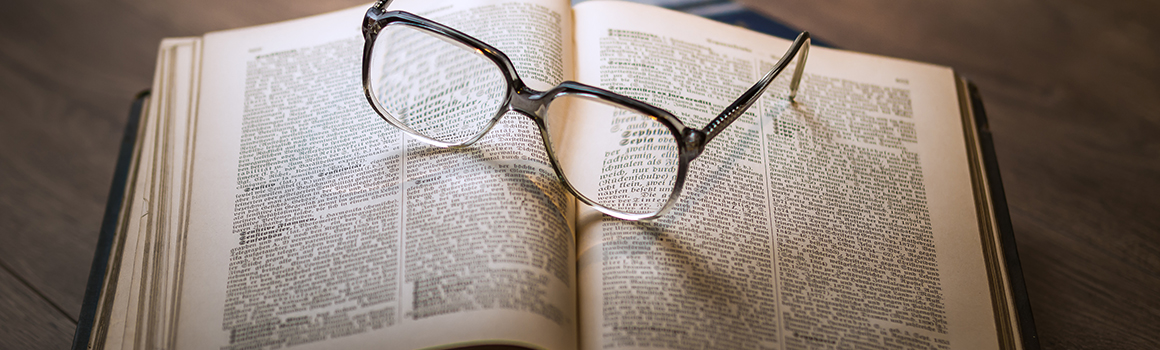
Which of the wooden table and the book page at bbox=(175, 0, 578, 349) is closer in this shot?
the book page at bbox=(175, 0, 578, 349)

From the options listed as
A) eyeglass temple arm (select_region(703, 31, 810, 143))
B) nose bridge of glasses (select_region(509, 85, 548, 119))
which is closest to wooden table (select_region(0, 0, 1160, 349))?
eyeglass temple arm (select_region(703, 31, 810, 143))

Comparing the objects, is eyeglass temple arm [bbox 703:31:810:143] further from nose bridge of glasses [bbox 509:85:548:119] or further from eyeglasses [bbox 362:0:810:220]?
nose bridge of glasses [bbox 509:85:548:119]

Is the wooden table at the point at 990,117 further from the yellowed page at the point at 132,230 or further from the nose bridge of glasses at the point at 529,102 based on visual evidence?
the nose bridge of glasses at the point at 529,102

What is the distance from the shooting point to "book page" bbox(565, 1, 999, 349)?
0.59m

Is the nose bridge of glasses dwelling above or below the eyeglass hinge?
above

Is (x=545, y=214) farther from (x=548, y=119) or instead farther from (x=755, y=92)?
(x=755, y=92)

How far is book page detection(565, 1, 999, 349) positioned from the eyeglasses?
0.02m

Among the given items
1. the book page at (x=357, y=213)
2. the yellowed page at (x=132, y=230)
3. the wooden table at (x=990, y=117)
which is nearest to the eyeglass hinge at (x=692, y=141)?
the book page at (x=357, y=213)

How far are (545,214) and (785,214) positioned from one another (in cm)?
25

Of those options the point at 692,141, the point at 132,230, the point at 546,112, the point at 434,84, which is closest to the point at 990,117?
the point at 692,141

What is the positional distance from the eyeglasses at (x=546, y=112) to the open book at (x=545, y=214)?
19 millimetres

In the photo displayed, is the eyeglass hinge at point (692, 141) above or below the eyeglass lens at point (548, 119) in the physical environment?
below

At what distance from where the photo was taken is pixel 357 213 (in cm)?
63

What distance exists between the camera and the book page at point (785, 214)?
1.94ft
